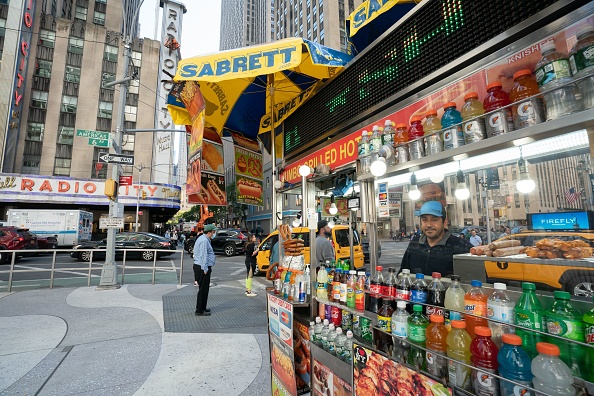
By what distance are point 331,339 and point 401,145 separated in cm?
170

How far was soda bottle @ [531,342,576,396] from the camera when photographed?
46.1 inches

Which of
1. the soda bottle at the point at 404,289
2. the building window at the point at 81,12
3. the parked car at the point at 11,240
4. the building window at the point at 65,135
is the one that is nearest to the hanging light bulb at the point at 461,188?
the soda bottle at the point at 404,289

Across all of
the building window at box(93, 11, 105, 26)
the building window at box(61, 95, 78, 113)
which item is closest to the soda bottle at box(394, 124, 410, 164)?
the building window at box(61, 95, 78, 113)

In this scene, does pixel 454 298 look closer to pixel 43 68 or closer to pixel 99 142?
pixel 99 142

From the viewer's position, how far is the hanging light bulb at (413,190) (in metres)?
2.47

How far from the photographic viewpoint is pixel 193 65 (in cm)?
353

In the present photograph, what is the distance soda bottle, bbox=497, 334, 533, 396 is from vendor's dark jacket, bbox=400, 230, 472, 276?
121 centimetres

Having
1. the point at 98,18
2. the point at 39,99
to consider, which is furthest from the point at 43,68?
the point at 98,18

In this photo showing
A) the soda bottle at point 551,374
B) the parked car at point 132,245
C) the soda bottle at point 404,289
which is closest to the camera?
the soda bottle at point 551,374

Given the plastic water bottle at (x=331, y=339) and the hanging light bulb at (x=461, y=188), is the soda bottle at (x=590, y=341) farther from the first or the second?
the plastic water bottle at (x=331, y=339)

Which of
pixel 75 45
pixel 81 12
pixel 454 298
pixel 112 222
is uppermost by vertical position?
pixel 81 12

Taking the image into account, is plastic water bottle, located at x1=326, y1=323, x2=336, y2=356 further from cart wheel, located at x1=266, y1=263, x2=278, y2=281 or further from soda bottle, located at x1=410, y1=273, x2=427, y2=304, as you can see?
cart wheel, located at x1=266, y1=263, x2=278, y2=281

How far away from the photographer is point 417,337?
68.1 inches

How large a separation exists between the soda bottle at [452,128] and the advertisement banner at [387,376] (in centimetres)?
142
